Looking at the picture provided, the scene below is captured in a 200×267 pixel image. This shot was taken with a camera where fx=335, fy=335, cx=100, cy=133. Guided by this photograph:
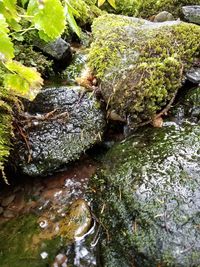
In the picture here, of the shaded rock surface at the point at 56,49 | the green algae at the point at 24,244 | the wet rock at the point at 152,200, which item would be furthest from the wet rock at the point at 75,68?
the green algae at the point at 24,244

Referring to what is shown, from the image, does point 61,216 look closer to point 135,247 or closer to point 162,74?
point 135,247

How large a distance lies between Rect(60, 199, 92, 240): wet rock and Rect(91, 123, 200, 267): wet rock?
10 centimetres

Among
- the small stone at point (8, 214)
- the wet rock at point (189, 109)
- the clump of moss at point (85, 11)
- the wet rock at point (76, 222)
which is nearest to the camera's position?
the wet rock at point (76, 222)

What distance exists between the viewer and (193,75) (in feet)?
10.3

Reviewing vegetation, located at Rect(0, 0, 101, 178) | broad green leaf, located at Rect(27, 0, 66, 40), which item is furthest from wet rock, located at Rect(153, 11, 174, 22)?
broad green leaf, located at Rect(27, 0, 66, 40)

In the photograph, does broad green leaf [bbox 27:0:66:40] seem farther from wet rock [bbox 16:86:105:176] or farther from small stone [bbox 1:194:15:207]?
small stone [bbox 1:194:15:207]

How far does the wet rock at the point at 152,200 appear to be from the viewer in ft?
7.09

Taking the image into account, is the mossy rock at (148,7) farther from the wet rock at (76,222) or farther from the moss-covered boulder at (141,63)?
the wet rock at (76,222)

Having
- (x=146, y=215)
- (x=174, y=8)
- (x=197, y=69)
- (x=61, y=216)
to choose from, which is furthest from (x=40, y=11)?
(x=174, y=8)

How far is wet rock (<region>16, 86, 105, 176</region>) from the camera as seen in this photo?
9.27ft

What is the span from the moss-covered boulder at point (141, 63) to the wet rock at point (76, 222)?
0.88m

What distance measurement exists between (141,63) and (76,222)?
1443mm

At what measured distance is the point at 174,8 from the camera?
14.6ft

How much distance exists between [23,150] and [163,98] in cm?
128
